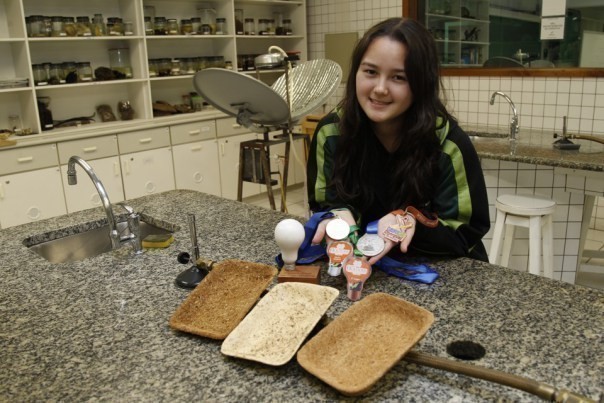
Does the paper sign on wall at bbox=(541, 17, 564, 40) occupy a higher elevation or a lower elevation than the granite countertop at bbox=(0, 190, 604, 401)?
higher

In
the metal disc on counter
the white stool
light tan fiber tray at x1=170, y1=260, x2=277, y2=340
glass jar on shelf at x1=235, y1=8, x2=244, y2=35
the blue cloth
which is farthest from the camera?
glass jar on shelf at x1=235, y1=8, x2=244, y2=35

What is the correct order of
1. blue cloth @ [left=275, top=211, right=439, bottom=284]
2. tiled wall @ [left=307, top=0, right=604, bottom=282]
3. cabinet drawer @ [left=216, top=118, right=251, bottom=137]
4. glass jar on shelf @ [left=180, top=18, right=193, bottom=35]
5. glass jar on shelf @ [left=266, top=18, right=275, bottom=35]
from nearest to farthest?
blue cloth @ [left=275, top=211, right=439, bottom=284] → tiled wall @ [left=307, top=0, right=604, bottom=282] → glass jar on shelf @ [left=180, top=18, right=193, bottom=35] → cabinet drawer @ [left=216, top=118, right=251, bottom=137] → glass jar on shelf @ [left=266, top=18, right=275, bottom=35]

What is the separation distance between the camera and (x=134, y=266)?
144 centimetres

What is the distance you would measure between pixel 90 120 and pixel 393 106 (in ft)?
11.3

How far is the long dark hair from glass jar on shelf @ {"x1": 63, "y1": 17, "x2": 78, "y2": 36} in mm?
2993

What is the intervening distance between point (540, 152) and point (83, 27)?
3241mm

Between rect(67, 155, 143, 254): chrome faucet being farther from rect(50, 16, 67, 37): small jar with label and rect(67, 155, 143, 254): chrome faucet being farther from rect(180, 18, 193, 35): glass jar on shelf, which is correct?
rect(180, 18, 193, 35): glass jar on shelf

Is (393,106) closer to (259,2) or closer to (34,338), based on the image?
(34,338)

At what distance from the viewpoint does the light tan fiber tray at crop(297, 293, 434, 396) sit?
87 cm

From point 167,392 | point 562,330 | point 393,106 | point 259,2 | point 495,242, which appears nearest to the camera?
point 167,392

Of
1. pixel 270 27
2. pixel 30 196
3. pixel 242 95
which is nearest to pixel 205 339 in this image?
pixel 242 95

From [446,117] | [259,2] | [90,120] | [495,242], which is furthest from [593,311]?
[259,2]

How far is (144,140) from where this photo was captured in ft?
13.3

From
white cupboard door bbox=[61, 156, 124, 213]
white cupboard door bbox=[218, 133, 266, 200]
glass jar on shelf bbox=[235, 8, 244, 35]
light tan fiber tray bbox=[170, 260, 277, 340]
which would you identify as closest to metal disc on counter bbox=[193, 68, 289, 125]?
light tan fiber tray bbox=[170, 260, 277, 340]
